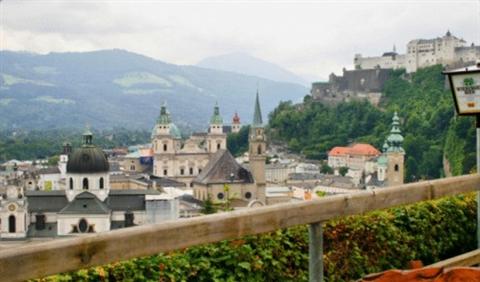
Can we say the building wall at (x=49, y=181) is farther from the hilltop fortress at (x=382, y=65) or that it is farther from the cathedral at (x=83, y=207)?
the hilltop fortress at (x=382, y=65)

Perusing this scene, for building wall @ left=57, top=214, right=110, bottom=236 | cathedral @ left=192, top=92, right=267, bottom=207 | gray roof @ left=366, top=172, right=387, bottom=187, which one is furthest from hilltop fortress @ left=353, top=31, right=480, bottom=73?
building wall @ left=57, top=214, right=110, bottom=236

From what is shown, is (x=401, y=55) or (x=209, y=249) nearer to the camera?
(x=209, y=249)

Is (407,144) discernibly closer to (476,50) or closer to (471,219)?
(476,50)

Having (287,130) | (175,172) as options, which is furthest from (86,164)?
(287,130)

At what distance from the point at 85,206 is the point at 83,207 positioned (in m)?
0.10

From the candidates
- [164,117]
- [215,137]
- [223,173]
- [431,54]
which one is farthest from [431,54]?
[223,173]

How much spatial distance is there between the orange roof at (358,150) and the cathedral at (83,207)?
34328 millimetres

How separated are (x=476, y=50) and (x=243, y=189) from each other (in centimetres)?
3613

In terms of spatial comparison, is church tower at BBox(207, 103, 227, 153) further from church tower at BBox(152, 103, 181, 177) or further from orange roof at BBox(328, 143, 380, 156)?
orange roof at BBox(328, 143, 380, 156)

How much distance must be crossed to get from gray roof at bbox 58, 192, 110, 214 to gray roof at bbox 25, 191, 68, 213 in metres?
1.24

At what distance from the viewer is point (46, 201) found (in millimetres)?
36031

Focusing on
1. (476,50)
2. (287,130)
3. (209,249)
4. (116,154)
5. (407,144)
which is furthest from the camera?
(116,154)

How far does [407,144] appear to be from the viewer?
6075cm

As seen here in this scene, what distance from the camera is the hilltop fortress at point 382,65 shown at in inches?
3034
